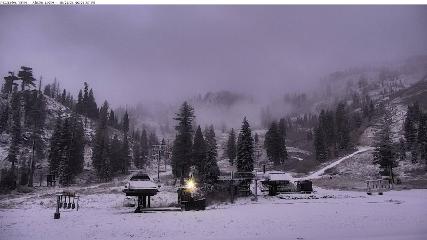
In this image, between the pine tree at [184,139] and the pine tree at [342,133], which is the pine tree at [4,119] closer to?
the pine tree at [184,139]

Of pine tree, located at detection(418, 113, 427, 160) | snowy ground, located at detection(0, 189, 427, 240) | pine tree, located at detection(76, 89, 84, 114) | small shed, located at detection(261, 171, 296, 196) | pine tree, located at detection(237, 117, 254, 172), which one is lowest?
snowy ground, located at detection(0, 189, 427, 240)

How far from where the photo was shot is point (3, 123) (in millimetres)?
107188

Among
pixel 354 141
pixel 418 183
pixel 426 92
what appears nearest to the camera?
pixel 418 183

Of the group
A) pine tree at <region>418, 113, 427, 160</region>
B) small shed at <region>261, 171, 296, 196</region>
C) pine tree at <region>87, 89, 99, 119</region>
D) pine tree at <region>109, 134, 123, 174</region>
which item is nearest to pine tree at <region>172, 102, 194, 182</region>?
small shed at <region>261, 171, 296, 196</region>

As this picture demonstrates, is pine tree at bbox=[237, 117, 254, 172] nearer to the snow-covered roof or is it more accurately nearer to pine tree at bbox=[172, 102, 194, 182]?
the snow-covered roof

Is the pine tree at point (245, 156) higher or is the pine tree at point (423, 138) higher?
the pine tree at point (423, 138)

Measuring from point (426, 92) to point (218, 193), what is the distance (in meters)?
175

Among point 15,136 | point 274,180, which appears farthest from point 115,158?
point 274,180

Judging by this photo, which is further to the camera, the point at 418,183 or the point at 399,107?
the point at 399,107

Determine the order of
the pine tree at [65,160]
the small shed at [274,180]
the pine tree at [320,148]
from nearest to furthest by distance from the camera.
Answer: the small shed at [274,180]
the pine tree at [65,160]
the pine tree at [320,148]

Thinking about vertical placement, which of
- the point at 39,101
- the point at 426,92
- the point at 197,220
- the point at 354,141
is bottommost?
the point at 197,220

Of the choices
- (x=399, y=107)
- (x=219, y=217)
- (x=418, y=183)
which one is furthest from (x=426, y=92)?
(x=219, y=217)

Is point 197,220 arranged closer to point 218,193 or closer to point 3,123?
point 218,193

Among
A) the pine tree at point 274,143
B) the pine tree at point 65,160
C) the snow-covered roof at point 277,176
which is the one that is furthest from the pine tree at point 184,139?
the pine tree at point 274,143
